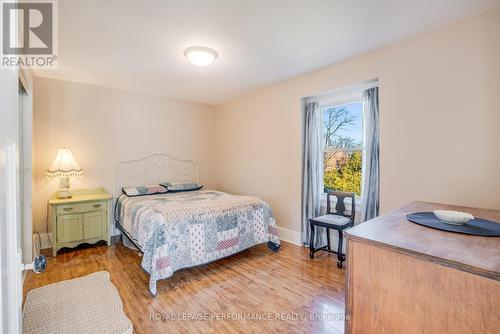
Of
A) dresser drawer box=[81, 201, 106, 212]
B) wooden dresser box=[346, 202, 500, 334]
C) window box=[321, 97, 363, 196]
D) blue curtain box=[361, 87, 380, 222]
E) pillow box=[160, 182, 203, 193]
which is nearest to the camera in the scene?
wooden dresser box=[346, 202, 500, 334]

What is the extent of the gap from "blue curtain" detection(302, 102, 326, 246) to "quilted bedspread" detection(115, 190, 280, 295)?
1.90ft

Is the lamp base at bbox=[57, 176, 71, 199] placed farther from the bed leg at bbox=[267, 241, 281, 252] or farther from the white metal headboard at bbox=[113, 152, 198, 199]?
the bed leg at bbox=[267, 241, 281, 252]

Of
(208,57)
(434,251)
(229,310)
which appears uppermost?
(208,57)

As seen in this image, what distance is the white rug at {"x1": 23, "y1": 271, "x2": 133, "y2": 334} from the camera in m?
1.33

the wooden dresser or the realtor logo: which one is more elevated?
the realtor logo

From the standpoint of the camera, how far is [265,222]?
10.9ft

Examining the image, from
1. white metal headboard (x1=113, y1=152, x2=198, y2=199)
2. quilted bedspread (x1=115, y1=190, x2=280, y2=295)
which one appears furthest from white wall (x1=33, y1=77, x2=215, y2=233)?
quilted bedspread (x1=115, y1=190, x2=280, y2=295)

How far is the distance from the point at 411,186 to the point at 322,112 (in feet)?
5.34

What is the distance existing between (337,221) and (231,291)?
1.49 meters

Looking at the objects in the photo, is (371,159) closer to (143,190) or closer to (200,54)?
(200,54)

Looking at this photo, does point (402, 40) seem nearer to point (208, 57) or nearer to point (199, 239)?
point (208, 57)

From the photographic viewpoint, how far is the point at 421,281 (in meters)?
0.98

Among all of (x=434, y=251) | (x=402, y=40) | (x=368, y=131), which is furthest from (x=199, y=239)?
(x=402, y=40)

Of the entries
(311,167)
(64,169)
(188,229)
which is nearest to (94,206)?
(64,169)
